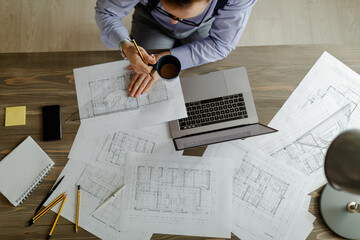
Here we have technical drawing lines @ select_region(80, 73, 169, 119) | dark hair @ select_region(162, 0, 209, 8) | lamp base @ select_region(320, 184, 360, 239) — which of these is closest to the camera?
dark hair @ select_region(162, 0, 209, 8)

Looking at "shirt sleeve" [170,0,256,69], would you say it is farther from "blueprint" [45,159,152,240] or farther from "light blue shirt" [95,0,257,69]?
"blueprint" [45,159,152,240]

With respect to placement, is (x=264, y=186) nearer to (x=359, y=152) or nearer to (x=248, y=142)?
(x=248, y=142)

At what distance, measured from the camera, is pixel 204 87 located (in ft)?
3.74

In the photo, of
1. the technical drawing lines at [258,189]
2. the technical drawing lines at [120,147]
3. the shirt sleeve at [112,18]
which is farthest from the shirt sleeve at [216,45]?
the technical drawing lines at [258,189]

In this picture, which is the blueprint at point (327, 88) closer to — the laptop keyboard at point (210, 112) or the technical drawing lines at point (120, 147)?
the laptop keyboard at point (210, 112)

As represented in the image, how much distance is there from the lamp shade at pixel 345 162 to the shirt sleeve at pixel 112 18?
892mm

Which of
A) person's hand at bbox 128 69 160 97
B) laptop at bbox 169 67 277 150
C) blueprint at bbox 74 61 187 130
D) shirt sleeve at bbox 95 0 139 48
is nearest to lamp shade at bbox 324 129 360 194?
laptop at bbox 169 67 277 150

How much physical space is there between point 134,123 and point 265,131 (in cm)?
50

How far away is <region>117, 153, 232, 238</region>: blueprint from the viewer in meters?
1.08

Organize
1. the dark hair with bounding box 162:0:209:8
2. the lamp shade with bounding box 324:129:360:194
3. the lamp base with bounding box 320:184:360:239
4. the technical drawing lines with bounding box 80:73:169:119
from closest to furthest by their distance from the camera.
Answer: the lamp shade with bounding box 324:129:360:194 < the dark hair with bounding box 162:0:209:8 < the lamp base with bounding box 320:184:360:239 < the technical drawing lines with bounding box 80:73:169:119

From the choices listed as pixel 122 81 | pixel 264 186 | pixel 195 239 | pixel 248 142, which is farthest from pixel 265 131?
pixel 122 81

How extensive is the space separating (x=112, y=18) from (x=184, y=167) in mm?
681

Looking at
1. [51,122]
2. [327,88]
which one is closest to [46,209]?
[51,122]

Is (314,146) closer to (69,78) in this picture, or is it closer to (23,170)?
(69,78)
